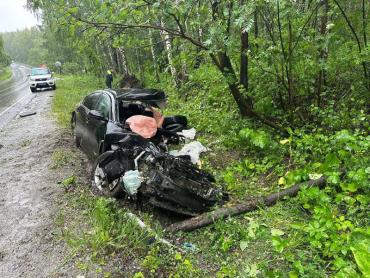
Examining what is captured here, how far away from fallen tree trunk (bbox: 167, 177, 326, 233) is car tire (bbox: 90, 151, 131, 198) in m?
1.10

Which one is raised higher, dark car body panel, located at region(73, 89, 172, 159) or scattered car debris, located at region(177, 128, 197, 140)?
dark car body panel, located at region(73, 89, 172, 159)

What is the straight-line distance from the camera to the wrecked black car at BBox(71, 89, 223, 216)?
14.1ft

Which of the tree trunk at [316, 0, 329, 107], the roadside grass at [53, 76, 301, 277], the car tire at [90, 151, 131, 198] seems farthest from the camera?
the tree trunk at [316, 0, 329, 107]

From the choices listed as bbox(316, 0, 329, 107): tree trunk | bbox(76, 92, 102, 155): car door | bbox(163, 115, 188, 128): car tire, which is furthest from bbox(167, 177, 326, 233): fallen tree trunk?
bbox(76, 92, 102, 155): car door

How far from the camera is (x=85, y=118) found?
6953 millimetres

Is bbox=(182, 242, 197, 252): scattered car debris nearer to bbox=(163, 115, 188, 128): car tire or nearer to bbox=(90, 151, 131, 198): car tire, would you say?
Result: bbox=(90, 151, 131, 198): car tire

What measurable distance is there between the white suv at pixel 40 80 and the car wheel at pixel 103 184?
2130 cm

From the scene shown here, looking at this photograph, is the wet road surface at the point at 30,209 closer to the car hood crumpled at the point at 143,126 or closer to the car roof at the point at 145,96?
the car hood crumpled at the point at 143,126

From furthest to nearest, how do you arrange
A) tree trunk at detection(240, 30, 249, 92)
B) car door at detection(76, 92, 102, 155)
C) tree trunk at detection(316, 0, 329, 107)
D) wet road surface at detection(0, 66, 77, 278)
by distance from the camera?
car door at detection(76, 92, 102, 155) → tree trunk at detection(240, 30, 249, 92) → tree trunk at detection(316, 0, 329, 107) → wet road surface at detection(0, 66, 77, 278)

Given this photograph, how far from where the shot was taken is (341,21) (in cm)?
659

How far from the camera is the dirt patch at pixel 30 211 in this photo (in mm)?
3793

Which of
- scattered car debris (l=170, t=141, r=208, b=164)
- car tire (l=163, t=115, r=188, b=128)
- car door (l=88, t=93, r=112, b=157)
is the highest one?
car door (l=88, t=93, r=112, b=157)

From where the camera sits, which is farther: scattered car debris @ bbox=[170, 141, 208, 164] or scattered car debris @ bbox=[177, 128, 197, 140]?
scattered car debris @ bbox=[177, 128, 197, 140]

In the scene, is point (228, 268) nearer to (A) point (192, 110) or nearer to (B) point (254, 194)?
(B) point (254, 194)
